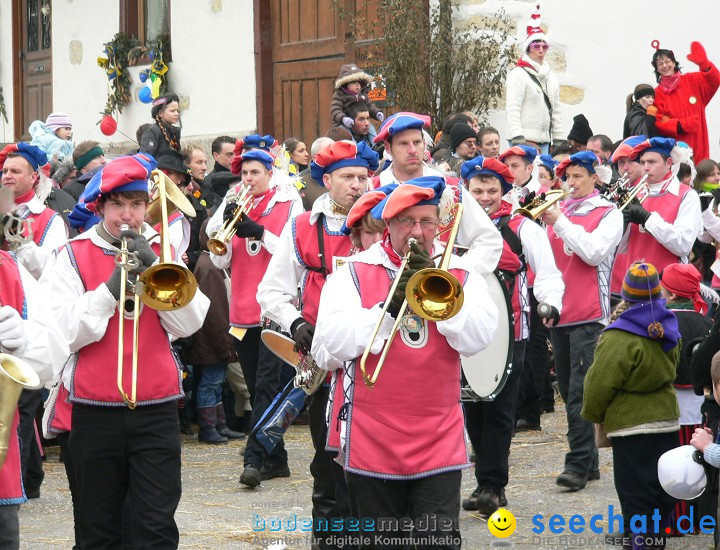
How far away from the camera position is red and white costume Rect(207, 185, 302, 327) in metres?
8.98

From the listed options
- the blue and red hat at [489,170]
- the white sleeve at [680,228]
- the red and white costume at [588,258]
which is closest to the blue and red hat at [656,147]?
the white sleeve at [680,228]

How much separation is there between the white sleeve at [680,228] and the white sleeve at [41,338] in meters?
5.28

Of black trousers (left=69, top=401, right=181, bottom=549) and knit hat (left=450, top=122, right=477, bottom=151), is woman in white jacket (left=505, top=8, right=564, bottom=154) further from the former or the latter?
black trousers (left=69, top=401, right=181, bottom=549)

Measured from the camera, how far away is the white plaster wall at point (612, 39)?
582 inches

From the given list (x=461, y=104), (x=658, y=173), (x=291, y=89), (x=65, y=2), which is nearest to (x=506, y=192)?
(x=658, y=173)

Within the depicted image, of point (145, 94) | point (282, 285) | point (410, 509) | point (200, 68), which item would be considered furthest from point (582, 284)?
point (145, 94)

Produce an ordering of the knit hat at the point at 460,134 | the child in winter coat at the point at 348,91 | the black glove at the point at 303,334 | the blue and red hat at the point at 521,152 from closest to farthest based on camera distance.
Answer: the black glove at the point at 303,334, the blue and red hat at the point at 521,152, the knit hat at the point at 460,134, the child in winter coat at the point at 348,91

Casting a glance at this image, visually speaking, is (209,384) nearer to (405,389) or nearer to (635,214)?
(635,214)

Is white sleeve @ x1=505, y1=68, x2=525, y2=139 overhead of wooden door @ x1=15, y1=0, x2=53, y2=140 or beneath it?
beneath

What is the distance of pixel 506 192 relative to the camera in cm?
830

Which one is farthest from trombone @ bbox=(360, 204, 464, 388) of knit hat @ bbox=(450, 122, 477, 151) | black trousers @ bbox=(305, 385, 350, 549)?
knit hat @ bbox=(450, 122, 477, 151)

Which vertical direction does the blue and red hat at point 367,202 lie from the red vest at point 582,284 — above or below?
above

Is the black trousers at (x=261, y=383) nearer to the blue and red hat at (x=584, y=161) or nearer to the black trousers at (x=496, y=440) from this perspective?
the black trousers at (x=496, y=440)

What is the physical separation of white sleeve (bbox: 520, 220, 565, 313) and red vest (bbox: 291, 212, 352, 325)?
1.78 meters
